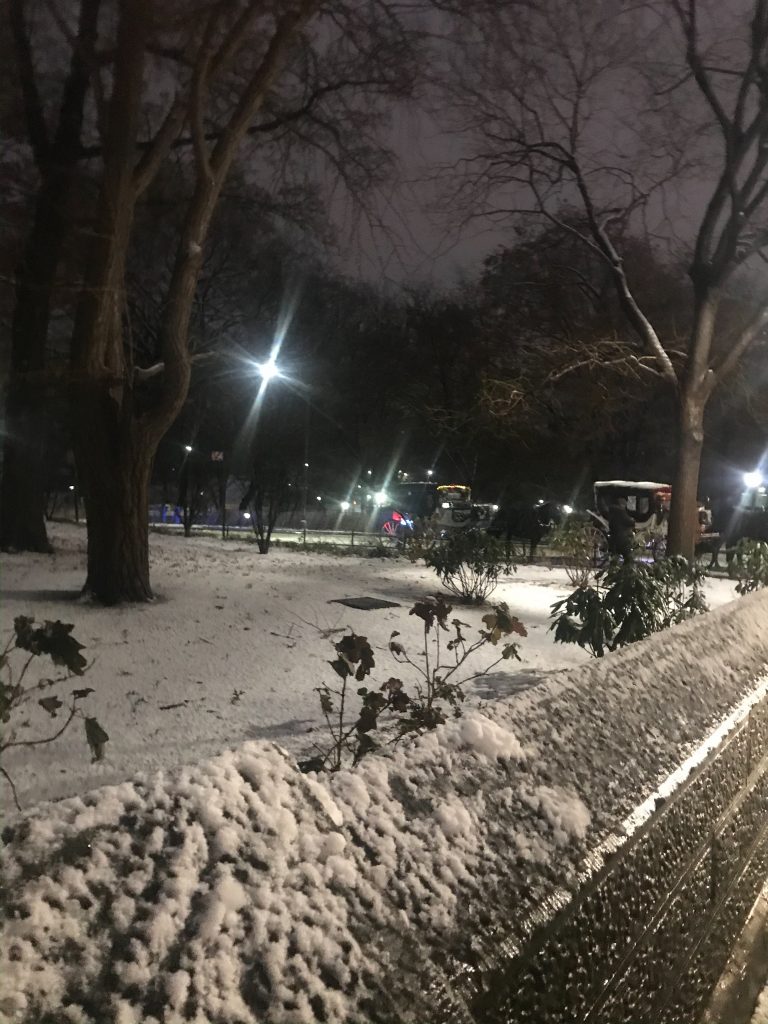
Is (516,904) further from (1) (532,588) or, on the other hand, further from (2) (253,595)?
(1) (532,588)

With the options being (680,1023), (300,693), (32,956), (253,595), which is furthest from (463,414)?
(32,956)

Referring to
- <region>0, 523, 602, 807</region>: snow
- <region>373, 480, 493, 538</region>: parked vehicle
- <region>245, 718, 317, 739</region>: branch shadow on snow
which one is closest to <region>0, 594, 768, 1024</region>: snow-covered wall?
<region>0, 523, 602, 807</region>: snow

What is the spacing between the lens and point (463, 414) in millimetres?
18703

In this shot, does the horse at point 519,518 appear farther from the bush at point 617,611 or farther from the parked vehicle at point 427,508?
the bush at point 617,611

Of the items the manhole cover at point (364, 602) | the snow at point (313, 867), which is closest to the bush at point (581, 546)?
the manhole cover at point (364, 602)

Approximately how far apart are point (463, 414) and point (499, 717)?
16.8 meters

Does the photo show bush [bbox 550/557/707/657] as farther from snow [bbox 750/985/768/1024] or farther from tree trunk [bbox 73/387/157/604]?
tree trunk [bbox 73/387/157/604]

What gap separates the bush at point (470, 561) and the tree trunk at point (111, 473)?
3.78m

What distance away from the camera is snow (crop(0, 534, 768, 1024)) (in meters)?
1.23

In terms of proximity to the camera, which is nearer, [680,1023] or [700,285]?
[680,1023]

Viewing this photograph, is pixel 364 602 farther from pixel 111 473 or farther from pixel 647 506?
pixel 647 506

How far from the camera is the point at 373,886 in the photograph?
5.05ft

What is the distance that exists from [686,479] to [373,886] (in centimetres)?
1336

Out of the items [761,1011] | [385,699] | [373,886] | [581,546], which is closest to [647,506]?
[581,546]
